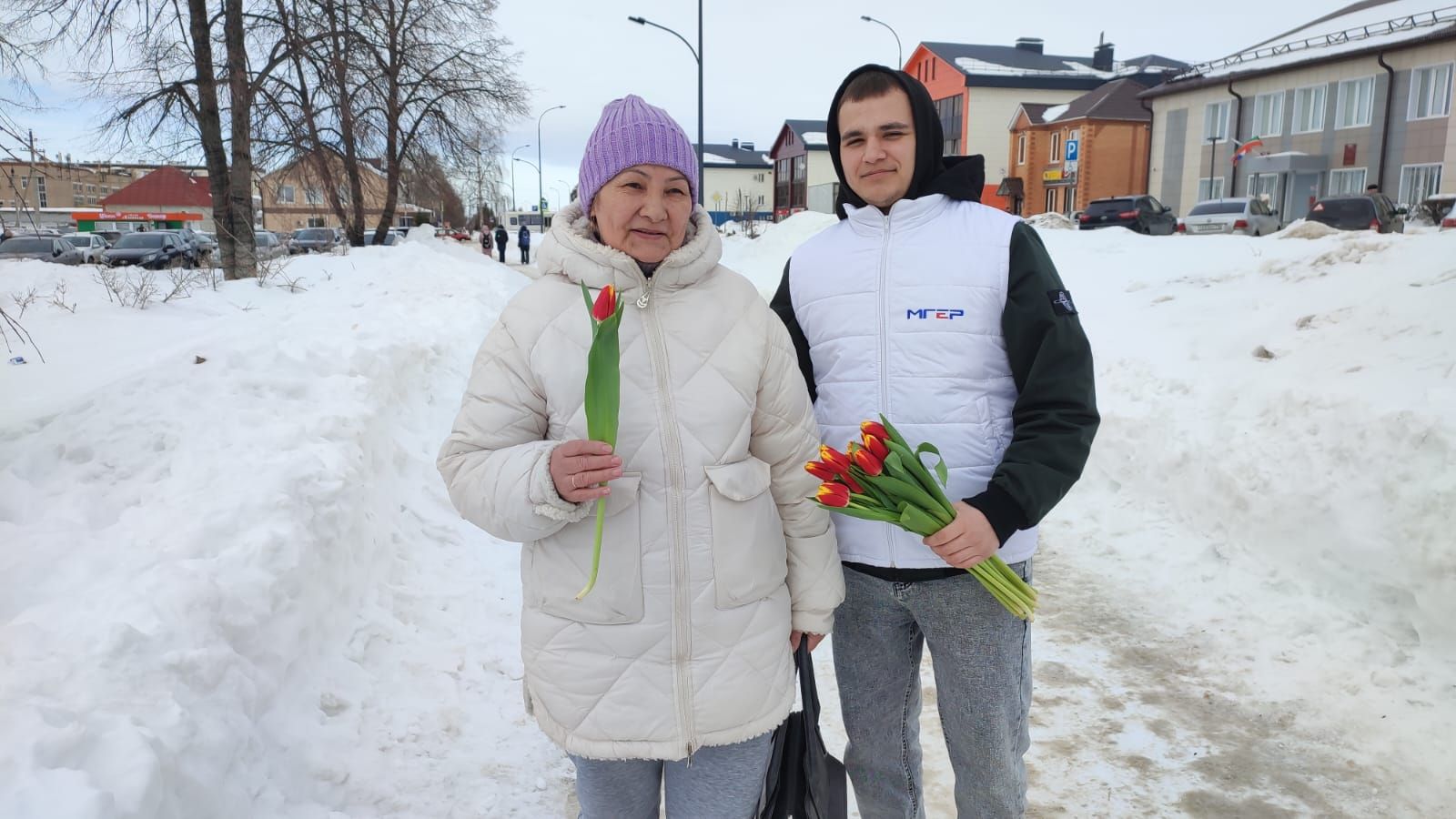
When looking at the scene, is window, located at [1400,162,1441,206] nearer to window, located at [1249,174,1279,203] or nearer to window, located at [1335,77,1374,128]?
window, located at [1335,77,1374,128]

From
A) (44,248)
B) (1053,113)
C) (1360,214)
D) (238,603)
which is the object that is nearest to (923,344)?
(238,603)

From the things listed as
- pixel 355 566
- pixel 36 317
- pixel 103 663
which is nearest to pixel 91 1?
pixel 36 317

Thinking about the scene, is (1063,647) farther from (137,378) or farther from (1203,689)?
(137,378)

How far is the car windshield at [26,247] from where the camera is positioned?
23.8 m

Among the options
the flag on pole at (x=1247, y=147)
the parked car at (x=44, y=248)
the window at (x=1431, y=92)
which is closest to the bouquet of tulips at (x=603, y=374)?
the parked car at (x=44, y=248)

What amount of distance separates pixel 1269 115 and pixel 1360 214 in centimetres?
1757

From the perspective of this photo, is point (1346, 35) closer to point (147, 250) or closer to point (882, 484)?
point (882, 484)

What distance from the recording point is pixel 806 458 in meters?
2.04

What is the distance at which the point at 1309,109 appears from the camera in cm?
3266

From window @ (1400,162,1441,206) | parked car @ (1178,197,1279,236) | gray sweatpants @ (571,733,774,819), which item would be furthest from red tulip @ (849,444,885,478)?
window @ (1400,162,1441,206)

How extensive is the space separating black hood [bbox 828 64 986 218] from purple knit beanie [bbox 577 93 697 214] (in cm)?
56

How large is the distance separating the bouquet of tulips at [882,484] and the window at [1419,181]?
115 ft

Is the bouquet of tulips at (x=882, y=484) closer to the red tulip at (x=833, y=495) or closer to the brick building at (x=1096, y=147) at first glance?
the red tulip at (x=833, y=495)

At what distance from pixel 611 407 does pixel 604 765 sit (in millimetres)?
854
